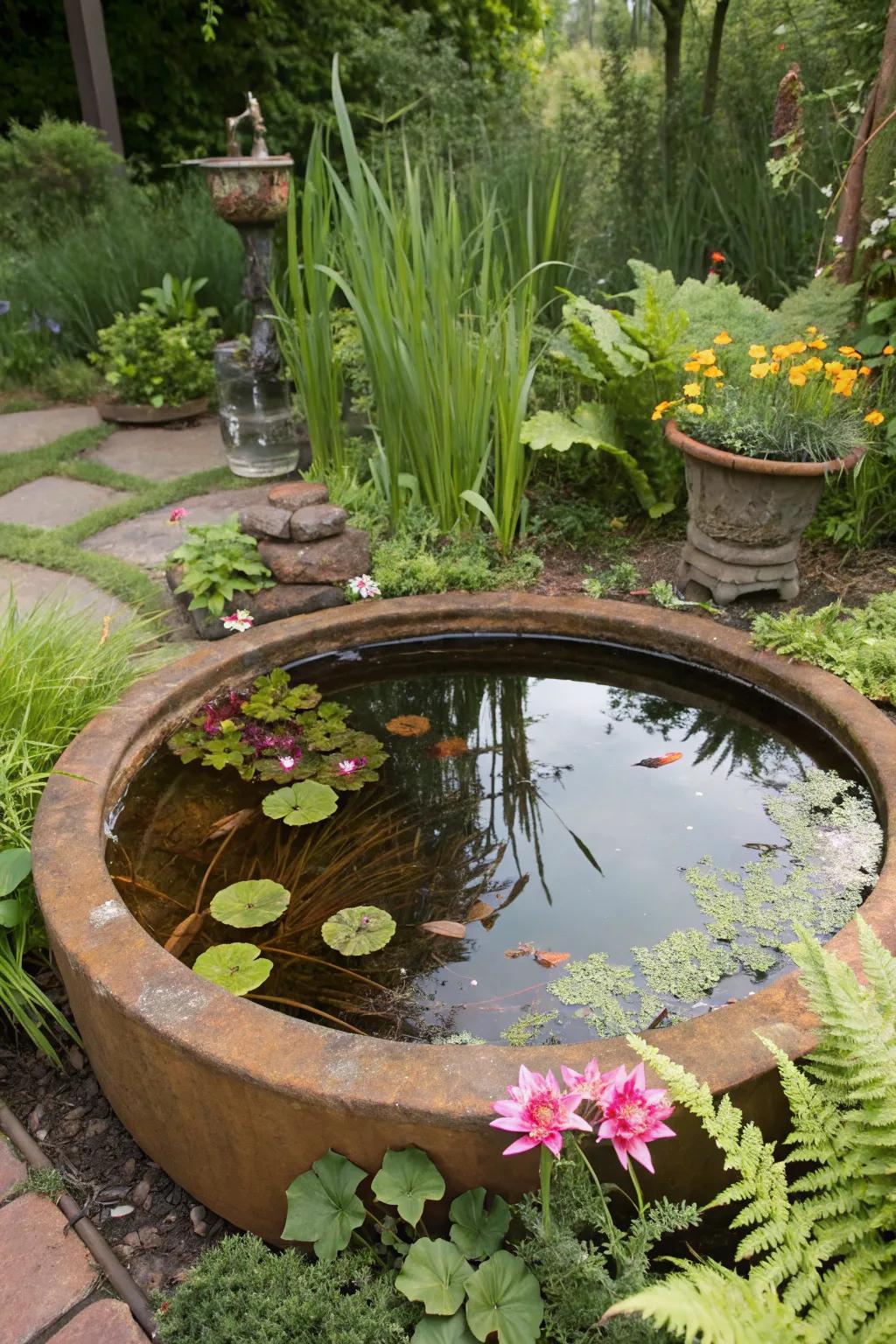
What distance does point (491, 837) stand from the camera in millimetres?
1952

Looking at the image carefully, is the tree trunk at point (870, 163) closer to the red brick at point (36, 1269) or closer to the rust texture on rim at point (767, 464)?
the rust texture on rim at point (767, 464)

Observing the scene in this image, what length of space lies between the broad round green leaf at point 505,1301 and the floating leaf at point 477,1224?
0.02m

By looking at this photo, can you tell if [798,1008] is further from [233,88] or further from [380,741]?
[233,88]

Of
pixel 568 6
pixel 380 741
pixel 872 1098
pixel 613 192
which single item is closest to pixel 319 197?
pixel 380 741

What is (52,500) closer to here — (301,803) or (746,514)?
(301,803)

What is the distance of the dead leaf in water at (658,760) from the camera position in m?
2.14

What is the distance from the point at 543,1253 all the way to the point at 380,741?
126cm

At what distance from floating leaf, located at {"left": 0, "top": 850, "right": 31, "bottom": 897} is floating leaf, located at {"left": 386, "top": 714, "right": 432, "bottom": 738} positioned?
0.86 m

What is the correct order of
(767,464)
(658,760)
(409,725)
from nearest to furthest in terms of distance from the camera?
(658,760) → (409,725) → (767,464)

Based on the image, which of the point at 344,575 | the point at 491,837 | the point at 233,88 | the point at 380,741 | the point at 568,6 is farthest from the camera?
the point at 568,6

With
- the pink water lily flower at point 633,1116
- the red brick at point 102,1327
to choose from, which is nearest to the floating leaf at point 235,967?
the red brick at point 102,1327

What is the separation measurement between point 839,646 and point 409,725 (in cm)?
99

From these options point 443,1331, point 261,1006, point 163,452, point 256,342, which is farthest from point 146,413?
point 443,1331

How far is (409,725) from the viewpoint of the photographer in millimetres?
2289
